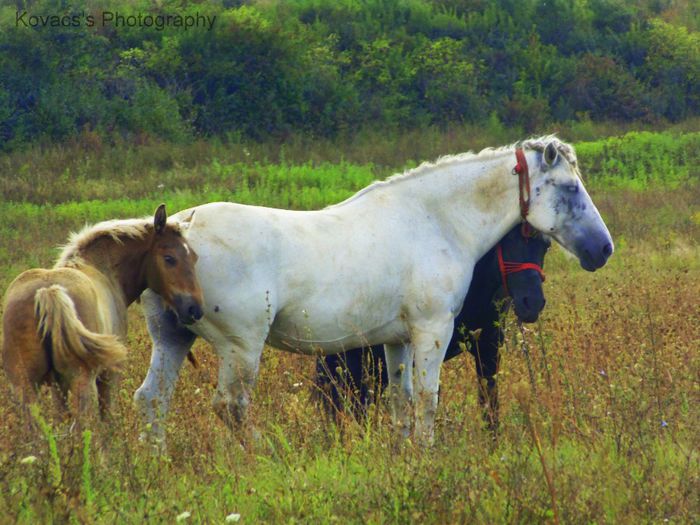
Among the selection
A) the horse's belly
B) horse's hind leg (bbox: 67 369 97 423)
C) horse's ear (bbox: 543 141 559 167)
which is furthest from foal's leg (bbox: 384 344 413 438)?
horse's hind leg (bbox: 67 369 97 423)

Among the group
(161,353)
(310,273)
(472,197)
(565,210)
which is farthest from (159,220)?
(565,210)

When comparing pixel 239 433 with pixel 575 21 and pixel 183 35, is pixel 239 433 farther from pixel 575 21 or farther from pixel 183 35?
pixel 575 21

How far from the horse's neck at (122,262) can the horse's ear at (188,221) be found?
0.79 feet

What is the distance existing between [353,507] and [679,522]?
127 centimetres

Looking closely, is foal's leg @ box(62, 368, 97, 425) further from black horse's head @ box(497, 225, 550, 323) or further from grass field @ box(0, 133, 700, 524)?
black horse's head @ box(497, 225, 550, 323)

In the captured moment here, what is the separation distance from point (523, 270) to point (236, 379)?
1924mm

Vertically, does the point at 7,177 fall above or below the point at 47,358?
below

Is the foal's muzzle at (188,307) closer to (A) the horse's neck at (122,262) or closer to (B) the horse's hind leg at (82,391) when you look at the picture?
(A) the horse's neck at (122,262)

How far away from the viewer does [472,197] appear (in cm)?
694

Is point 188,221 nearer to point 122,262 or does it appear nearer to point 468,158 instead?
point 122,262

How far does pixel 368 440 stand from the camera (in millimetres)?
5219

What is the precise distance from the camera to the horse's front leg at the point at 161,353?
629 centimetres

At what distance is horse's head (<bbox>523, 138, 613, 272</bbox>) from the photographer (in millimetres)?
6809

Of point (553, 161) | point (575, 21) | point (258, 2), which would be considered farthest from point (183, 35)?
point (553, 161)
